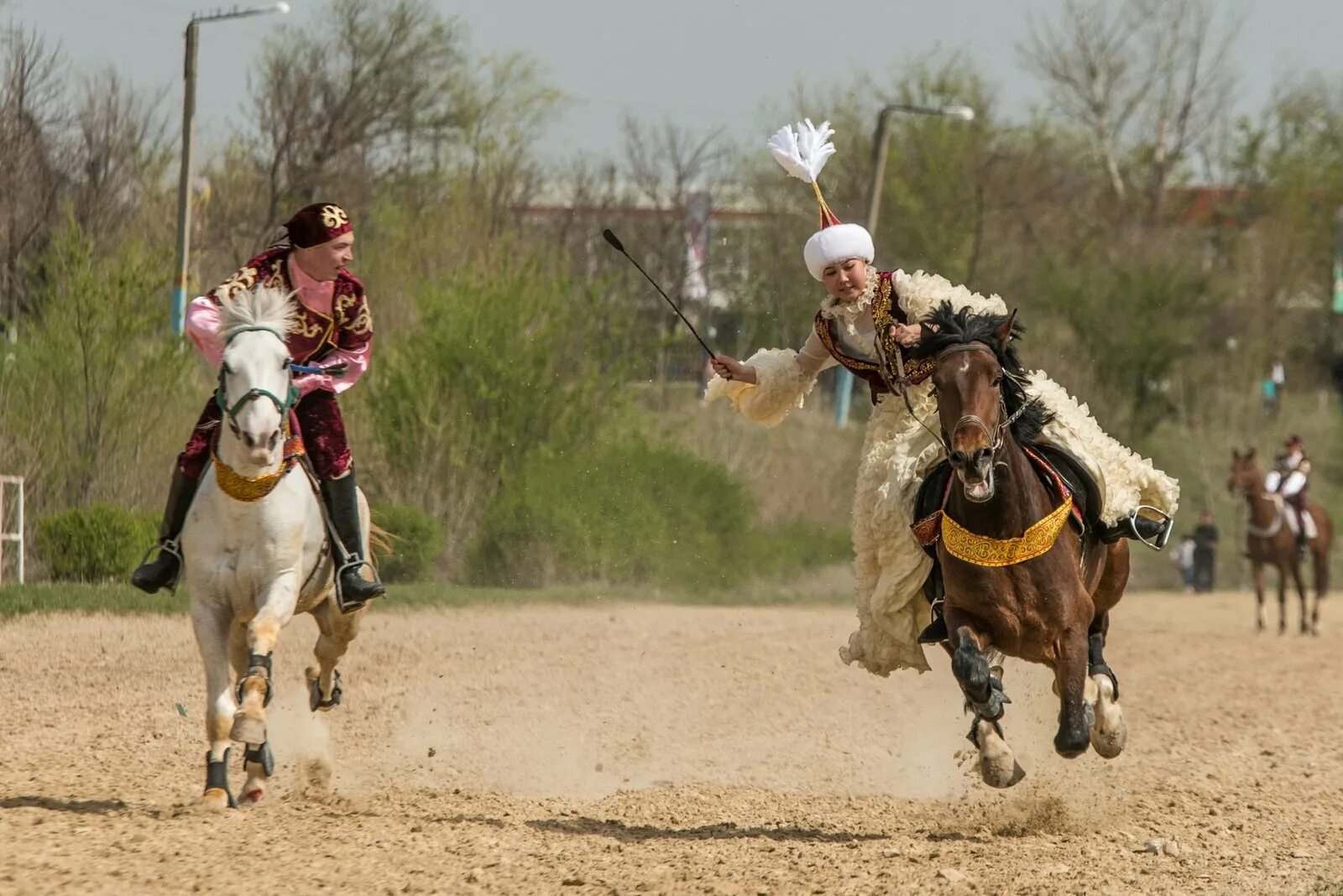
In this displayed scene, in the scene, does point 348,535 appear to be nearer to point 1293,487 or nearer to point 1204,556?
point 1293,487

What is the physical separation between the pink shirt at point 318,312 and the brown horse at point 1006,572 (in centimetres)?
282

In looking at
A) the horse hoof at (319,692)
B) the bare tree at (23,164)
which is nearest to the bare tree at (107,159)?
the bare tree at (23,164)

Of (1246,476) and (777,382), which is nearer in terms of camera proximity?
(777,382)

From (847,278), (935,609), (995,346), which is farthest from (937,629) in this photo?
(847,278)

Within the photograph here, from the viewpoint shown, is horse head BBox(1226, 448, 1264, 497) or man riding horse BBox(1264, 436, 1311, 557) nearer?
horse head BBox(1226, 448, 1264, 497)

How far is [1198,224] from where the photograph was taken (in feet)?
194

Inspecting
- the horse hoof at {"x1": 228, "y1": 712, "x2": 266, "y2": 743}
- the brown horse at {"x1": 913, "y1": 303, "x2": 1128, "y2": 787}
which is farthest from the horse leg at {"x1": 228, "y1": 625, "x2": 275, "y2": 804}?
the brown horse at {"x1": 913, "y1": 303, "x2": 1128, "y2": 787}

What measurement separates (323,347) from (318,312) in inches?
7.0

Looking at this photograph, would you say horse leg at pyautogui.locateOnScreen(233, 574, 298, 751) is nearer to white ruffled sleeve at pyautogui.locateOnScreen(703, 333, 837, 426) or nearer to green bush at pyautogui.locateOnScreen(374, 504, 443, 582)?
white ruffled sleeve at pyautogui.locateOnScreen(703, 333, 837, 426)

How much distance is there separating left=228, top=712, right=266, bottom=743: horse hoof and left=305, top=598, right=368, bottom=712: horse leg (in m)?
1.53

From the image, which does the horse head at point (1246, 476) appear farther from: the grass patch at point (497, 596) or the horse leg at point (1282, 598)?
the grass patch at point (497, 596)

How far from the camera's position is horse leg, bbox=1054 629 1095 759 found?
26.1 ft

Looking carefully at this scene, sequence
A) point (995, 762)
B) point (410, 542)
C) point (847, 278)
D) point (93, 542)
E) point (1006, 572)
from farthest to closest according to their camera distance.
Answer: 1. point (410, 542)
2. point (93, 542)
3. point (847, 278)
4. point (995, 762)
5. point (1006, 572)

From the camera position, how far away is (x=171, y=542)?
8.53 metres
